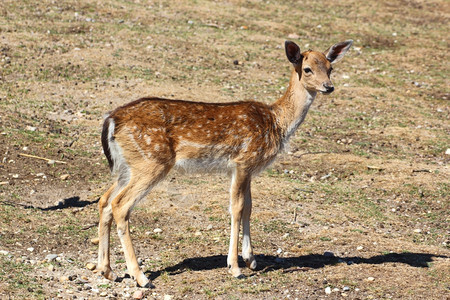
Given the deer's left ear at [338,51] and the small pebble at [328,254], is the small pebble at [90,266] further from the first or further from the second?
the deer's left ear at [338,51]

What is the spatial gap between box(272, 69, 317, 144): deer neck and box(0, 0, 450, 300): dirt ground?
5.21 feet

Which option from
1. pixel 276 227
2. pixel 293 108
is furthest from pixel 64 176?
pixel 293 108

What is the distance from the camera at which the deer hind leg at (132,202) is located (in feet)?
24.2

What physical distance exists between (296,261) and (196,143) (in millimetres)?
2013

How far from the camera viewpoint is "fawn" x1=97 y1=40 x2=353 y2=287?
7398 mm

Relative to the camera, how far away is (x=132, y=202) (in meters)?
7.38

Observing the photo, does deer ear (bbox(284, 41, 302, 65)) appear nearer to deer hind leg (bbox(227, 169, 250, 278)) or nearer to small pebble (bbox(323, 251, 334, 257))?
deer hind leg (bbox(227, 169, 250, 278))

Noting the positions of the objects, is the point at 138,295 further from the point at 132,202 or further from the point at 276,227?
the point at 276,227

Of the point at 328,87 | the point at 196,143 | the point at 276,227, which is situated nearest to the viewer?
the point at 196,143

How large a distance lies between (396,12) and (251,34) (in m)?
6.84

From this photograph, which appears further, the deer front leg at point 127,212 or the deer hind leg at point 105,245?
the deer hind leg at point 105,245

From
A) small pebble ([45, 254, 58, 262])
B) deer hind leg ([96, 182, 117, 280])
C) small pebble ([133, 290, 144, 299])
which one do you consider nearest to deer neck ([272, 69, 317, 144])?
deer hind leg ([96, 182, 117, 280])

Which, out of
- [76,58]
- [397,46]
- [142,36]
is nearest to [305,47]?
[397,46]

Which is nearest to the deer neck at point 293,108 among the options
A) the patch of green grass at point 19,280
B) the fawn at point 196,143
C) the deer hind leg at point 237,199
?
the fawn at point 196,143
